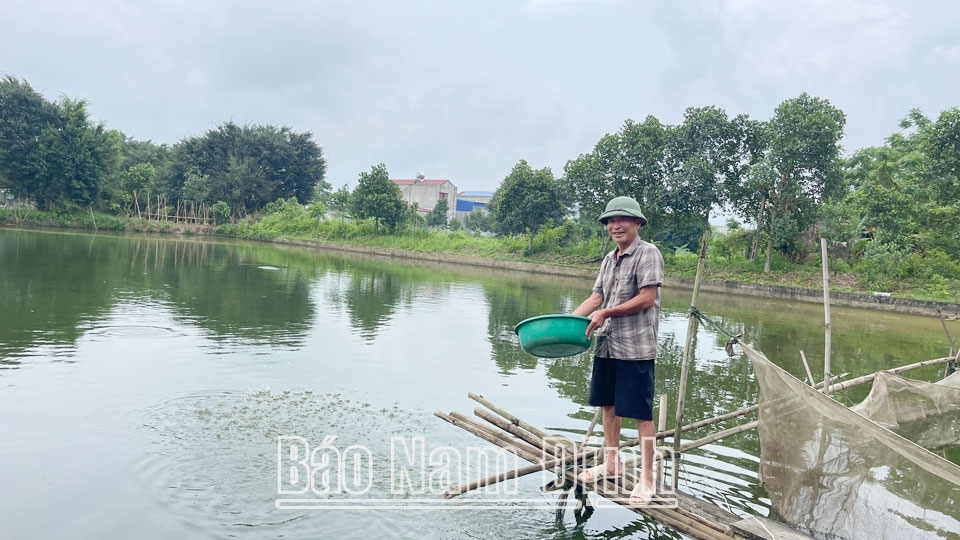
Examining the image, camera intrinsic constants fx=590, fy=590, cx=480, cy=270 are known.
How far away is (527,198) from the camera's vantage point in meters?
33.5

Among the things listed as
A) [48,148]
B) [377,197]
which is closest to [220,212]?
[48,148]

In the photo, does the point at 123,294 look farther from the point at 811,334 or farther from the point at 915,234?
the point at 915,234

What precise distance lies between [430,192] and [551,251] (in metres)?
31.3

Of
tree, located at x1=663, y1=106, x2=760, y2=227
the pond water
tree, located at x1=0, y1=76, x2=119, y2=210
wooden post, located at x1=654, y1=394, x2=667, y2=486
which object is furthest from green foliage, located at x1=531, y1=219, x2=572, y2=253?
wooden post, located at x1=654, y1=394, x2=667, y2=486

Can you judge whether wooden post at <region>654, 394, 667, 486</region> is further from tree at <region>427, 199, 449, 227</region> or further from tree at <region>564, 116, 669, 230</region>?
tree at <region>427, 199, 449, 227</region>

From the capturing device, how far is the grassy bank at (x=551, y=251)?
23125 millimetres

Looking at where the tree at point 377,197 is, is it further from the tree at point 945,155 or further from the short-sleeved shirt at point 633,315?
the short-sleeved shirt at point 633,315

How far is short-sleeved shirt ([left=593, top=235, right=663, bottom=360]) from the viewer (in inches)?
132

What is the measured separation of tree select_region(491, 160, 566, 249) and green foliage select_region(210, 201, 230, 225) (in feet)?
72.3

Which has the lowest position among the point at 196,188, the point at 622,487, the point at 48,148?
the point at 622,487

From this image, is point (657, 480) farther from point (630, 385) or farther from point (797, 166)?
point (797, 166)

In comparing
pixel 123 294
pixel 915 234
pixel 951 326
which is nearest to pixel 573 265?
pixel 915 234

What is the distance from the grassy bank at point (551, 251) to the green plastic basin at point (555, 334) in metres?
23.3

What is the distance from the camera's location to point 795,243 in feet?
92.0
